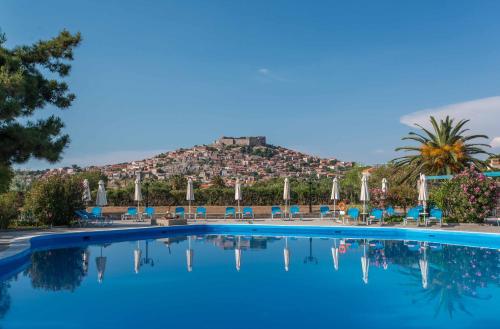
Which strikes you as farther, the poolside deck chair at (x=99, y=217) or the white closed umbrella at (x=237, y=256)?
the poolside deck chair at (x=99, y=217)

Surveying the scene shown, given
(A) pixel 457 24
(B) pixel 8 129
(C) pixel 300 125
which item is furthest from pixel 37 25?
(C) pixel 300 125

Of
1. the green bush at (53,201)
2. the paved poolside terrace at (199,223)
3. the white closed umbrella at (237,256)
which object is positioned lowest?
the white closed umbrella at (237,256)

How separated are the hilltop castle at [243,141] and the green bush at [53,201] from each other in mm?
82948

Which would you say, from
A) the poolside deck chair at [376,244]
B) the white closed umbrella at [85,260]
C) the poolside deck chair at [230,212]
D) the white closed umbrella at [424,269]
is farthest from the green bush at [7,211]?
the white closed umbrella at [424,269]

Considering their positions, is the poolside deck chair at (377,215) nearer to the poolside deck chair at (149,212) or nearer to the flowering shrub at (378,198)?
the flowering shrub at (378,198)

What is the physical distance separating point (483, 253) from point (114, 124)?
63.6ft

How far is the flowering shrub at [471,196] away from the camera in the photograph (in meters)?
15.4

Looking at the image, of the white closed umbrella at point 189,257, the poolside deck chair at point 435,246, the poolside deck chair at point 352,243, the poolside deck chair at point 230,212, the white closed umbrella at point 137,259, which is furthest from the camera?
the poolside deck chair at point 230,212

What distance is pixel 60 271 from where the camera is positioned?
9.51 m

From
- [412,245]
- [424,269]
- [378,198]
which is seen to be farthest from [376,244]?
[378,198]

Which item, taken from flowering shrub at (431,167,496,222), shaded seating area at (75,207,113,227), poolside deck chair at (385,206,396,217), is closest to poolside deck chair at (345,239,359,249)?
poolside deck chair at (385,206,396,217)

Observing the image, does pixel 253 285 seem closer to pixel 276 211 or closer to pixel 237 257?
pixel 237 257

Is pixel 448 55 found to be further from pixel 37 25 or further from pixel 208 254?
pixel 37 25

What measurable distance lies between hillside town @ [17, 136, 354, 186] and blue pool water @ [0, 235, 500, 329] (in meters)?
52.7
